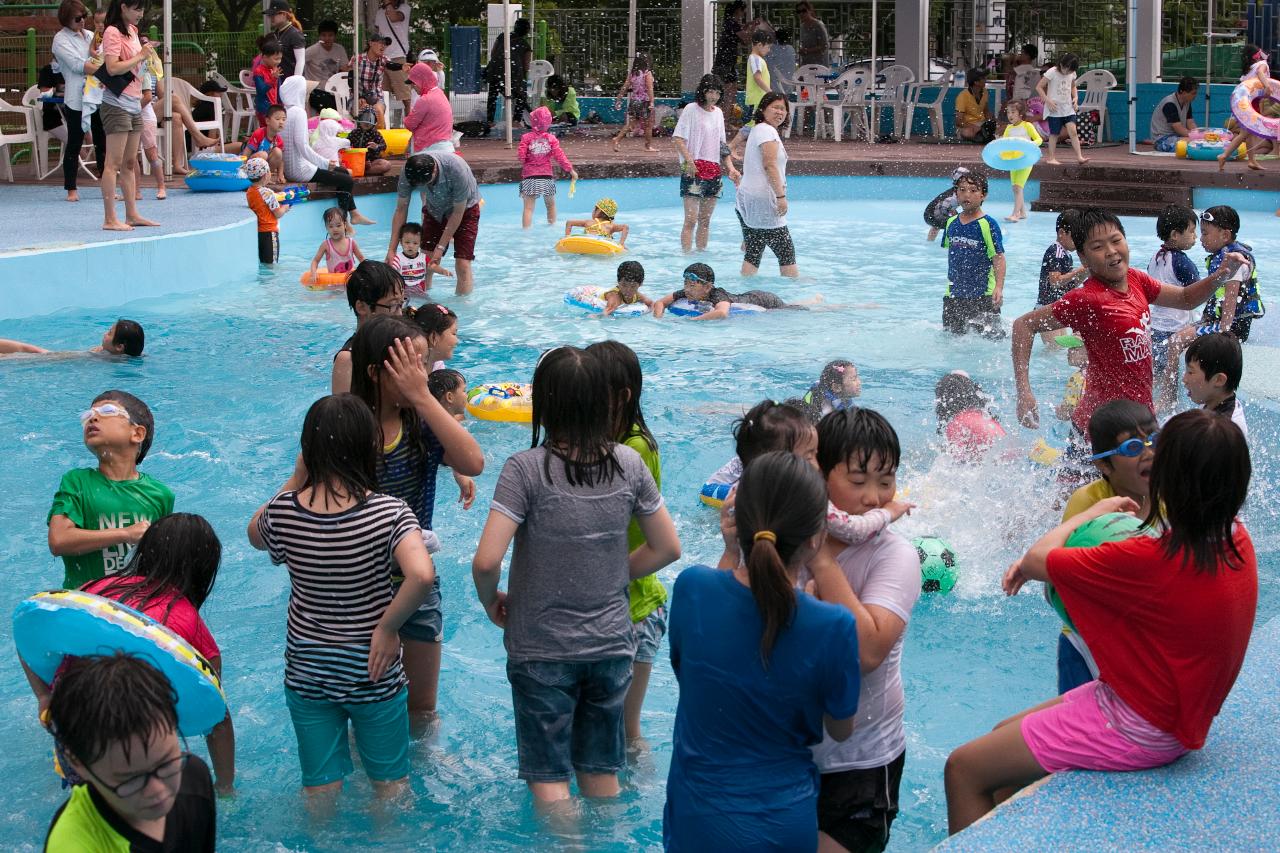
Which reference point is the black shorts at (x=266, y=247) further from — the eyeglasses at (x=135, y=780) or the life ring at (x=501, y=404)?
the eyeglasses at (x=135, y=780)

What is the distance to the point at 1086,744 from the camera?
3.14 meters

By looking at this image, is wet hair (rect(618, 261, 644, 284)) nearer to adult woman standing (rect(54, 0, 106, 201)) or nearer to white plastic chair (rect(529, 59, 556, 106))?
adult woman standing (rect(54, 0, 106, 201))

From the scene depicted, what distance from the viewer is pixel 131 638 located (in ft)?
8.98

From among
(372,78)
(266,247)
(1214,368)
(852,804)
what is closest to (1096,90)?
(372,78)

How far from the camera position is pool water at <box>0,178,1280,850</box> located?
402 cm

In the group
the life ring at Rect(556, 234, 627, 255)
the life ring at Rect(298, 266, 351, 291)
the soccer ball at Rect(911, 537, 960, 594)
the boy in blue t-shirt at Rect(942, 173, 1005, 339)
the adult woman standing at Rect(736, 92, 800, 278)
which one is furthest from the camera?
→ the life ring at Rect(556, 234, 627, 255)

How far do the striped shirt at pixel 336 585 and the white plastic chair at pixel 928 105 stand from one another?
21.8m

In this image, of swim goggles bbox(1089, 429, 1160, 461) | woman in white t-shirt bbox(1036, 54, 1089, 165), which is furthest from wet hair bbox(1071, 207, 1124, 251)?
woman in white t-shirt bbox(1036, 54, 1089, 165)

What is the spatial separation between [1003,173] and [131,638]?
59.3 feet

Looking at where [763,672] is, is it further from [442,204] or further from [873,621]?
[442,204]

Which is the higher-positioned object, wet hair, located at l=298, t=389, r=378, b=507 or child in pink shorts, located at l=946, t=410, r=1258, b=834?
wet hair, located at l=298, t=389, r=378, b=507

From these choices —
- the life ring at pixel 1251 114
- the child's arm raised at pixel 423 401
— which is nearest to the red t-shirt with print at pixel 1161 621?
the child's arm raised at pixel 423 401

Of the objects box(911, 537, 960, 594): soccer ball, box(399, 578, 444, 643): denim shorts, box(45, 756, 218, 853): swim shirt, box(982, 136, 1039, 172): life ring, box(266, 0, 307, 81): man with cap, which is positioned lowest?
box(911, 537, 960, 594): soccer ball

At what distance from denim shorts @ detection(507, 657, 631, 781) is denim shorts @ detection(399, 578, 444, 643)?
0.49m
